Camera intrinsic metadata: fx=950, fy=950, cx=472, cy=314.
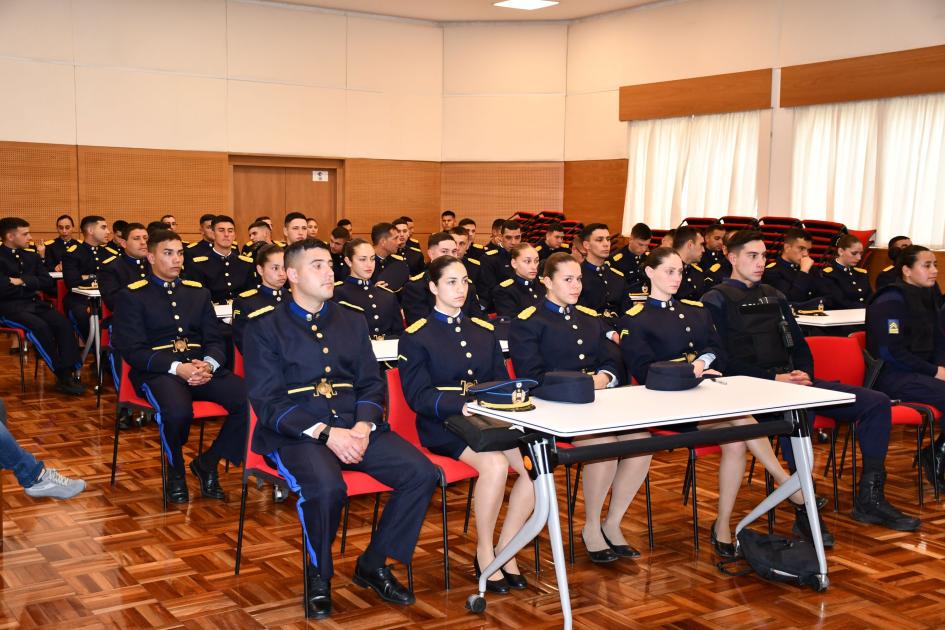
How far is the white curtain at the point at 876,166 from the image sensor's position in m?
10.1

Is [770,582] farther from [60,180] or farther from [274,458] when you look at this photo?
[60,180]

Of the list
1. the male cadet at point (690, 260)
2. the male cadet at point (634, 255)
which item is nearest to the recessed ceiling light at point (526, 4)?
the male cadet at point (634, 255)

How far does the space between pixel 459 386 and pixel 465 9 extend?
10.6 m

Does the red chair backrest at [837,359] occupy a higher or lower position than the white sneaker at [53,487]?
higher

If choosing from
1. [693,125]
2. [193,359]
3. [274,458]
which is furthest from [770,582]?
[693,125]

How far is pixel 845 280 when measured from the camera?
870cm

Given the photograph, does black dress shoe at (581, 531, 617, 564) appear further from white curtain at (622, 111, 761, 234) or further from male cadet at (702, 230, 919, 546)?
white curtain at (622, 111, 761, 234)

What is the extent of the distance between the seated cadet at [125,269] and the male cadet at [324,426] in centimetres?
358

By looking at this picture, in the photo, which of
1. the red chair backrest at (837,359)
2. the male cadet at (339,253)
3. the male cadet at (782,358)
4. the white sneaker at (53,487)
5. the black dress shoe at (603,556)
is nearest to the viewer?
the black dress shoe at (603,556)

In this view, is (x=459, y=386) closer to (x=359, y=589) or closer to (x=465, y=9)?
(x=359, y=589)

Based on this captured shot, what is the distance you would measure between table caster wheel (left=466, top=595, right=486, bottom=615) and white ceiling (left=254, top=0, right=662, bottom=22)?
1083 cm

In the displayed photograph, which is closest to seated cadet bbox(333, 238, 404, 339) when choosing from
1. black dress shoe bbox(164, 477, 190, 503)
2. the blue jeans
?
black dress shoe bbox(164, 477, 190, 503)

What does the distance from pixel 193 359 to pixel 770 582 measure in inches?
125

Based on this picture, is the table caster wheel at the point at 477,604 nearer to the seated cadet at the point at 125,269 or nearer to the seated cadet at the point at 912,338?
the seated cadet at the point at 912,338
